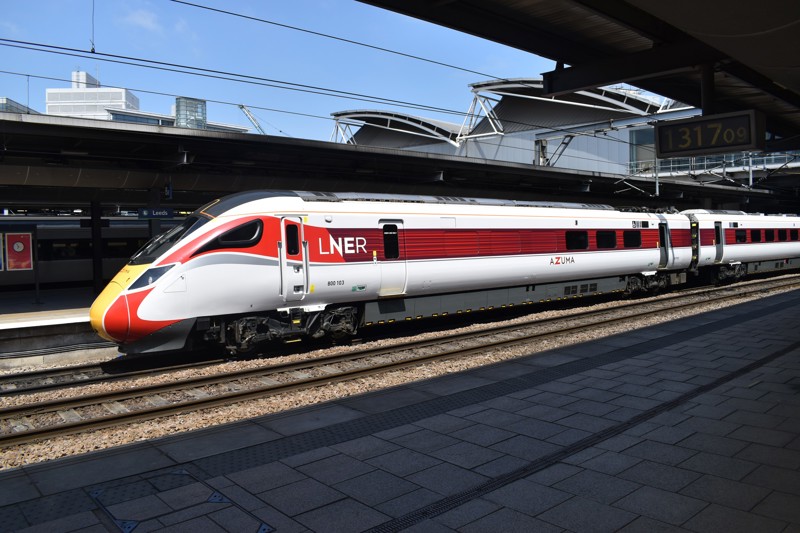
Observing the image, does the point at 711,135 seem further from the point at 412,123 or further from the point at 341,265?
the point at 412,123

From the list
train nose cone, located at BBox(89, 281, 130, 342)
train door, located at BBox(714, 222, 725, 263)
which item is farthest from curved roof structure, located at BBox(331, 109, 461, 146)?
train nose cone, located at BBox(89, 281, 130, 342)

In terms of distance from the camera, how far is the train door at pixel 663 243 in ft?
71.1

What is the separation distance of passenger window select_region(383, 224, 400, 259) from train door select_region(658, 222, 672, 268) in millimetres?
12625

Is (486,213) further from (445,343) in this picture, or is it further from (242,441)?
(242,441)

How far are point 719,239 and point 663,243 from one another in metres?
4.85

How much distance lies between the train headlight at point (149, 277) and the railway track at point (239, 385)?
1.93 m

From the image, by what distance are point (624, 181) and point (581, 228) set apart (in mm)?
13390

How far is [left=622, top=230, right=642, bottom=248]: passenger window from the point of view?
20031 millimetres

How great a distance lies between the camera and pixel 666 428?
704 centimetres

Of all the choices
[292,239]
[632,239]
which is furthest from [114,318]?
[632,239]

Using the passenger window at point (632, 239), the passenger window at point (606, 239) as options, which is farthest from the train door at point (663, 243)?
the passenger window at point (606, 239)

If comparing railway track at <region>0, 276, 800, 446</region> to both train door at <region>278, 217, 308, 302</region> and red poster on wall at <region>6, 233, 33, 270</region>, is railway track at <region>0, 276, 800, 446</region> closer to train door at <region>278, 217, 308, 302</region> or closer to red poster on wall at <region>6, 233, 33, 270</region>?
train door at <region>278, 217, 308, 302</region>

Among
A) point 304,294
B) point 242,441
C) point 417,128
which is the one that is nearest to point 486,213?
point 304,294

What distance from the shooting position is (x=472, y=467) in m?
6.04
